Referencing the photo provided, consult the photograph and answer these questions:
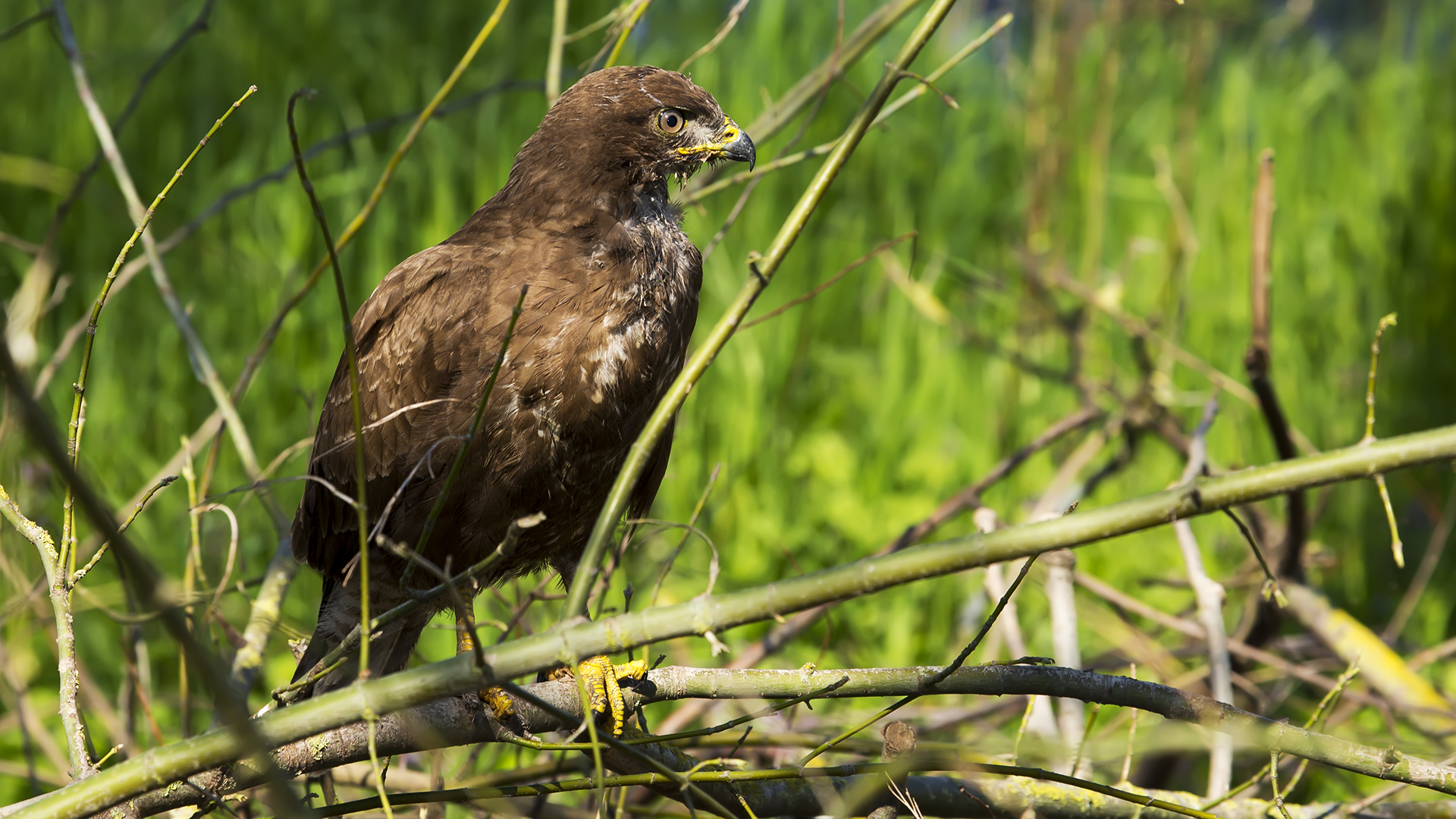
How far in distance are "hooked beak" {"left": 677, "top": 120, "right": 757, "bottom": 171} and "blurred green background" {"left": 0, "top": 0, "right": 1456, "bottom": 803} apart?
Answer: 54.5 inches

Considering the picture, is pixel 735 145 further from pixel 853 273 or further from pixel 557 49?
pixel 853 273

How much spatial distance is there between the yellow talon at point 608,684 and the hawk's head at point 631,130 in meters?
0.91

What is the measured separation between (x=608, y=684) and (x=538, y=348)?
601 mm

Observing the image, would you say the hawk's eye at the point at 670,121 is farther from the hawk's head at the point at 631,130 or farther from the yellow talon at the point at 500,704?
the yellow talon at the point at 500,704

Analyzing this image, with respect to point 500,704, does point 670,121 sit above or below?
above

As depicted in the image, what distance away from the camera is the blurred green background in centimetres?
392

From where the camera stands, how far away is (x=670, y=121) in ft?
7.88

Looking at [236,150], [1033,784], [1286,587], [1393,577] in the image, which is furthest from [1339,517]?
[236,150]

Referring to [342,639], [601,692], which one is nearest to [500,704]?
[601,692]

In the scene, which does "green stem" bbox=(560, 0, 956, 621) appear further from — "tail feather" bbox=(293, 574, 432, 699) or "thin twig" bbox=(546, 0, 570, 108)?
"thin twig" bbox=(546, 0, 570, 108)

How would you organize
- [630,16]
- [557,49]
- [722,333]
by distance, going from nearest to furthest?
[722,333], [630,16], [557,49]

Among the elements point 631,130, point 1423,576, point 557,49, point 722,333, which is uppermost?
point 557,49

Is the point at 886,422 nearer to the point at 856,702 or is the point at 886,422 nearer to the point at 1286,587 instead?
the point at 856,702

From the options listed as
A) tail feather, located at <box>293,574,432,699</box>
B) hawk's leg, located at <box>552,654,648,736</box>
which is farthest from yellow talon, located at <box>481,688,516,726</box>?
tail feather, located at <box>293,574,432,699</box>
